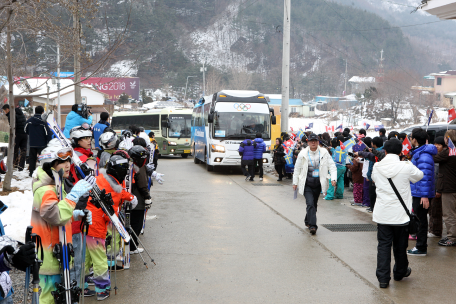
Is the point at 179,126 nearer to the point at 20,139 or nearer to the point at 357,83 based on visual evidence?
the point at 20,139

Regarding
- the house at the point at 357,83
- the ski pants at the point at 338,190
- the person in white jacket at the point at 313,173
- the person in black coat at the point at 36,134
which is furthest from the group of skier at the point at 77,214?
the house at the point at 357,83

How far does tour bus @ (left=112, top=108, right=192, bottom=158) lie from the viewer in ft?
95.1

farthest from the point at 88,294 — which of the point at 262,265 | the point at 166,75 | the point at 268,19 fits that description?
the point at 268,19

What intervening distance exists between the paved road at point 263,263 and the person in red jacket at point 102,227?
10.0 inches

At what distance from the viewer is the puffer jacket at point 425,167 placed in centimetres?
699

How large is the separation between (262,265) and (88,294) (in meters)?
2.39

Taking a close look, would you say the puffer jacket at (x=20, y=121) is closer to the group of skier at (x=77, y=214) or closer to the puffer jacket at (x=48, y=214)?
the group of skier at (x=77, y=214)

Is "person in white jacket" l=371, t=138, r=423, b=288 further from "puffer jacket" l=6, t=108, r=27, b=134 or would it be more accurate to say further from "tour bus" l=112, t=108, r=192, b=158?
"tour bus" l=112, t=108, r=192, b=158

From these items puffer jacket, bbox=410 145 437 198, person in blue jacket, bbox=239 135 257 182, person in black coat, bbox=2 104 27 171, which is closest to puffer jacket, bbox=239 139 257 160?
person in blue jacket, bbox=239 135 257 182

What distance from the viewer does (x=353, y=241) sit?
816 centimetres

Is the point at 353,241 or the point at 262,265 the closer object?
the point at 262,265

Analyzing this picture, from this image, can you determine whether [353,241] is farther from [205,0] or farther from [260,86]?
[205,0]

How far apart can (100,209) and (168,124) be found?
2470 cm

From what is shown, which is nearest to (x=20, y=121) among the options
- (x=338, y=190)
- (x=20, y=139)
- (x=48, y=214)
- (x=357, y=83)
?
(x=20, y=139)
